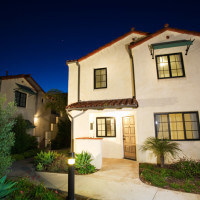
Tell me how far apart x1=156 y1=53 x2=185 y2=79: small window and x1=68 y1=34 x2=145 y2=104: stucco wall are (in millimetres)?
1773

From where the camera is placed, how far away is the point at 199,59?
750 centimetres

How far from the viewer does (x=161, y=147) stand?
256 inches

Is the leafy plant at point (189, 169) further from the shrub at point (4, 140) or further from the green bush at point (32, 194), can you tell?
the shrub at point (4, 140)

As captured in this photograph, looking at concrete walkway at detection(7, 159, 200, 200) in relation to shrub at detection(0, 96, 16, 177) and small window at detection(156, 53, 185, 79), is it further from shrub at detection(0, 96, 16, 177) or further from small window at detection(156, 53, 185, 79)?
small window at detection(156, 53, 185, 79)

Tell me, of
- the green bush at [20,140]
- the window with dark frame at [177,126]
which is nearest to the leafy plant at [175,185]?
the window with dark frame at [177,126]

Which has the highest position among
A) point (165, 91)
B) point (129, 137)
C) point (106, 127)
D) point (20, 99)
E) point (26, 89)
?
point (26, 89)

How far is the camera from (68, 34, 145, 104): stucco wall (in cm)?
884

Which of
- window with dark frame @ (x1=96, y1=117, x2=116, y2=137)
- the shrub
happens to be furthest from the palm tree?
the shrub

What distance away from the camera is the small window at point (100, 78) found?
9445 millimetres

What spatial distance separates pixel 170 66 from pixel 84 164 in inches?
274

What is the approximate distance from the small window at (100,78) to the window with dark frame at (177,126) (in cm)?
396

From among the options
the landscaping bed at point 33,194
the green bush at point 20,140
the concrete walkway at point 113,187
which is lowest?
the concrete walkway at point 113,187

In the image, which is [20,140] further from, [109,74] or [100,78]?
[109,74]

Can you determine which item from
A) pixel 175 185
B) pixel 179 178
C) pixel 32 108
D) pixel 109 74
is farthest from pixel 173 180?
pixel 32 108
